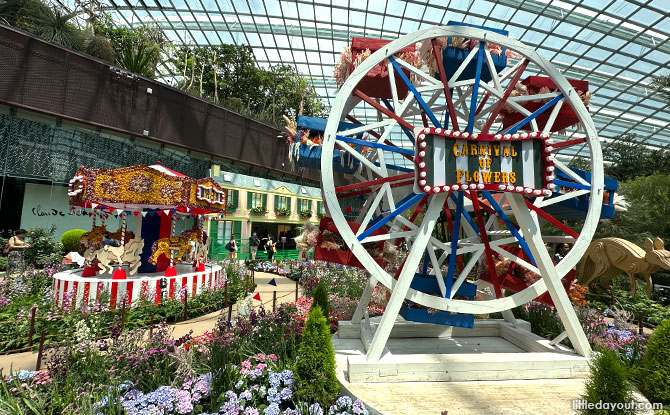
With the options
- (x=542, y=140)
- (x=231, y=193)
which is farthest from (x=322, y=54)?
(x=542, y=140)

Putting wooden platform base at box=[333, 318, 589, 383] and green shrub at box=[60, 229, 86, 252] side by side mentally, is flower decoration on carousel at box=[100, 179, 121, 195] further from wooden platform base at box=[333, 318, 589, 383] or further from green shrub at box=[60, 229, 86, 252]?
wooden platform base at box=[333, 318, 589, 383]

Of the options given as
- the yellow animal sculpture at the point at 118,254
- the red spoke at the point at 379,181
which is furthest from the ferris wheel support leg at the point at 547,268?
the yellow animal sculpture at the point at 118,254

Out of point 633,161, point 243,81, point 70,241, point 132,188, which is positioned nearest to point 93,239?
point 132,188

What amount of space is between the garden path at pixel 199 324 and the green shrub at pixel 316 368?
2857mm

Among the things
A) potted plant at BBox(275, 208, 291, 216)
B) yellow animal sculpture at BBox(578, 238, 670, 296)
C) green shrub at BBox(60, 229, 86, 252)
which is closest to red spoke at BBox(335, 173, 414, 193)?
yellow animal sculpture at BBox(578, 238, 670, 296)

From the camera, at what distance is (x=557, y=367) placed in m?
5.14

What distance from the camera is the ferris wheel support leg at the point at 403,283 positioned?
194 inches

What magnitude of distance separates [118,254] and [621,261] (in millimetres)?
16555

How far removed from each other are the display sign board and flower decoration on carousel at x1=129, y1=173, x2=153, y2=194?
917 cm

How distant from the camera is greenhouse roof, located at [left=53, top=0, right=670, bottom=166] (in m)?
23.2

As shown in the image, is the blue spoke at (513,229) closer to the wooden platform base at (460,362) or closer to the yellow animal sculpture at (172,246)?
the wooden platform base at (460,362)

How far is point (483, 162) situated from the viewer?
5082mm

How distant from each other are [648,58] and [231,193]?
111ft

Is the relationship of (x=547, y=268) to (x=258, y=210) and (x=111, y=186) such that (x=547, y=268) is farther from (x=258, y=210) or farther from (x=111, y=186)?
(x=258, y=210)
